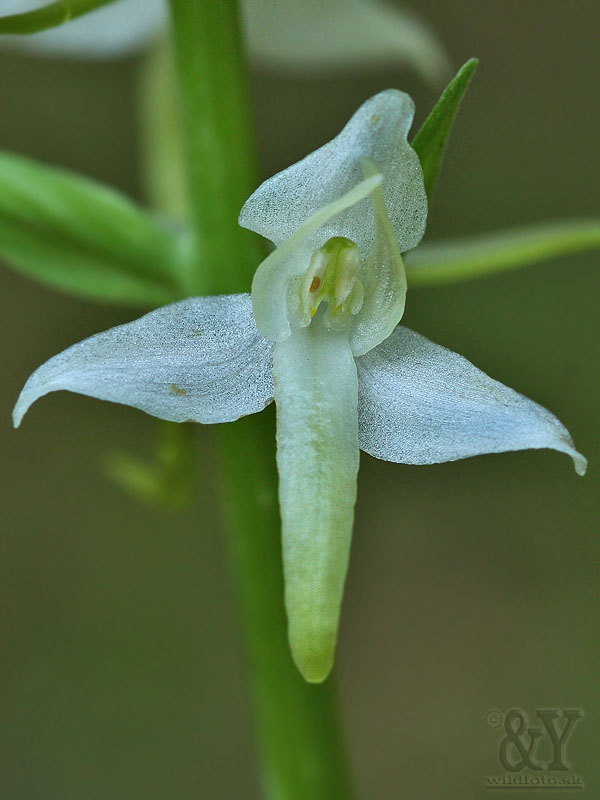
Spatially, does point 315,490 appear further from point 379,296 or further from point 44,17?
point 44,17

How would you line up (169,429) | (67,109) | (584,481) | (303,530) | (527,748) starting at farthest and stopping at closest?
(67,109), (584,481), (527,748), (169,429), (303,530)

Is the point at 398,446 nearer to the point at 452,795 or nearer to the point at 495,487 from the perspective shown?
the point at 495,487

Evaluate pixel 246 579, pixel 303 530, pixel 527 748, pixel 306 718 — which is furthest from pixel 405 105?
pixel 527 748

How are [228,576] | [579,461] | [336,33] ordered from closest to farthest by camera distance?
[579,461]
[336,33]
[228,576]

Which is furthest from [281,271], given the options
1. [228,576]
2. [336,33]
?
[228,576]

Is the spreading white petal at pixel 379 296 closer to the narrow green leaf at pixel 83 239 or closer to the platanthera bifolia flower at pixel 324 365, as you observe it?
the platanthera bifolia flower at pixel 324 365

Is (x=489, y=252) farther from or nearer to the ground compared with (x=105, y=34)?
nearer to the ground
